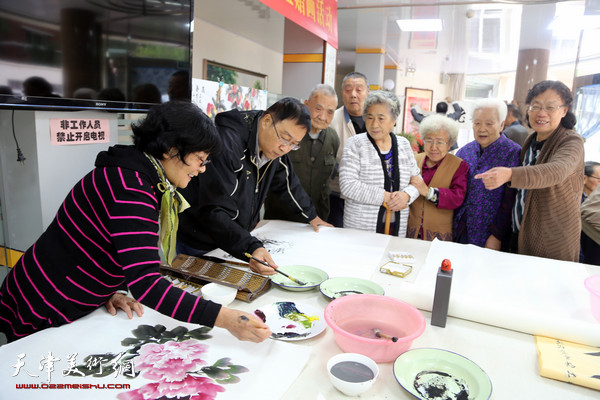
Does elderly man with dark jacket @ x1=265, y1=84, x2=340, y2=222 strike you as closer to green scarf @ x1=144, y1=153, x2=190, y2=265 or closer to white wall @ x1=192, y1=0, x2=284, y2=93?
green scarf @ x1=144, y1=153, x2=190, y2=265

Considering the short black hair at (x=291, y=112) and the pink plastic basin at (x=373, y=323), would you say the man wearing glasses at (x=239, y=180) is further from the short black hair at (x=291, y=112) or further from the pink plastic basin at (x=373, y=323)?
the pink plastic basin at (x=373, y=323)

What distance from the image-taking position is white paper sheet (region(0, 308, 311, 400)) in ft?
2.69

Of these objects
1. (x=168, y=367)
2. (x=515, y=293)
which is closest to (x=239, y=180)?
(x=168, y=367)

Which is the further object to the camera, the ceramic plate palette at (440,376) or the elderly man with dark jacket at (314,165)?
the elderly man with dark jacket at (314,165)

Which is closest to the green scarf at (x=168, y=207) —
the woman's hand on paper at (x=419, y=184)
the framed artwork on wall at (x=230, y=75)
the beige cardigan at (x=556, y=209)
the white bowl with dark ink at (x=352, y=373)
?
the white bowl with dark ink at (x=352, y=373)

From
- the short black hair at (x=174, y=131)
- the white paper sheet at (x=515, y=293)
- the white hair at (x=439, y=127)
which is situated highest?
the white hair at (x=439, y=127)

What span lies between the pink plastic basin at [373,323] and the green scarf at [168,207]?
516 mm

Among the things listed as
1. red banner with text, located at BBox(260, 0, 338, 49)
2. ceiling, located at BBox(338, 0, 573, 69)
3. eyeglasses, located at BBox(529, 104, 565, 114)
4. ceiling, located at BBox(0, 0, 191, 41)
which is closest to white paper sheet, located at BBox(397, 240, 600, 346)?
eyeglasses, located at BBox(529, 104, 565, 114)

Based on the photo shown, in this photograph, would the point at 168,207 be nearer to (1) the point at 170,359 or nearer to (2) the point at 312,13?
(1) the point at 170,359

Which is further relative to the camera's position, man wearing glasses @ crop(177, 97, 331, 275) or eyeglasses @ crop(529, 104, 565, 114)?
eyeglasses @ crop(529, 104, 565, 114)

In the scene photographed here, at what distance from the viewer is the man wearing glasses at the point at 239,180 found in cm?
147

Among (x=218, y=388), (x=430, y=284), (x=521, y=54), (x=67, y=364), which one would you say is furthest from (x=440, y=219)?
(x=521, y=54)

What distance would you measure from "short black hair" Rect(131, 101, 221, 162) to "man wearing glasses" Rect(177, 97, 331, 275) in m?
0.48

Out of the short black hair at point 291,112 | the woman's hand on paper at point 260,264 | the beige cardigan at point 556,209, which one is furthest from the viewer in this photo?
the beige cardigan at point 556,209
